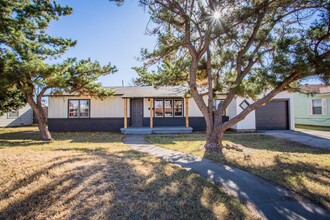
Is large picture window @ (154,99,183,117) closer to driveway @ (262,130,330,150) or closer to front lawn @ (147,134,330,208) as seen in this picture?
driveway @ (262,130,330,150)

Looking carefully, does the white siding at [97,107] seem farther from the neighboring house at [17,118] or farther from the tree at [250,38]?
the neighboring house at [17,118]

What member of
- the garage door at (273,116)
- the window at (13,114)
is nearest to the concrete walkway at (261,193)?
the garage door at (273,116)

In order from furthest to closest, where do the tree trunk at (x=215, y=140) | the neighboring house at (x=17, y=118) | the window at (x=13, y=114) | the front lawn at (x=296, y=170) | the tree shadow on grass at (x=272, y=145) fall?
the window at (x=13, y=114), the neighboring house at (x=17, y=118), the tree shadow on grass at (x=272, y=145), the tree trunk at (x=215, y=140), the front lawn at (x=296, y=170)

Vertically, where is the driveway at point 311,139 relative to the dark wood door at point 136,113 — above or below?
below

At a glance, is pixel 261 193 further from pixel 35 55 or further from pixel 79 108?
pixel 79 108

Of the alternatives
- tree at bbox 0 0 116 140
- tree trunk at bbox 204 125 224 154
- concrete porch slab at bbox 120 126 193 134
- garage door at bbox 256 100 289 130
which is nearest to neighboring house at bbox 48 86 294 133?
garage door at bbox 256 100 289 130

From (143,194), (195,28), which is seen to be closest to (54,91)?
(195,28)

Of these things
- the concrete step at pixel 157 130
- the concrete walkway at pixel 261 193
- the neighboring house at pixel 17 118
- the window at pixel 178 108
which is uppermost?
the window at pixel 178 108

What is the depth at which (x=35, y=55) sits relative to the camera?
9.30 meters

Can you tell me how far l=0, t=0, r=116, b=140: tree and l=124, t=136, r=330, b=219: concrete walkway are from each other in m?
7.57

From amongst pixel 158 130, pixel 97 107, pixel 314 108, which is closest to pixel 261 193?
pixel 158 130

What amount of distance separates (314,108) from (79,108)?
814 inches

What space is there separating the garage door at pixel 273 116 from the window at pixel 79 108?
13689 millimetres

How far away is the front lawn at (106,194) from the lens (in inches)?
118
